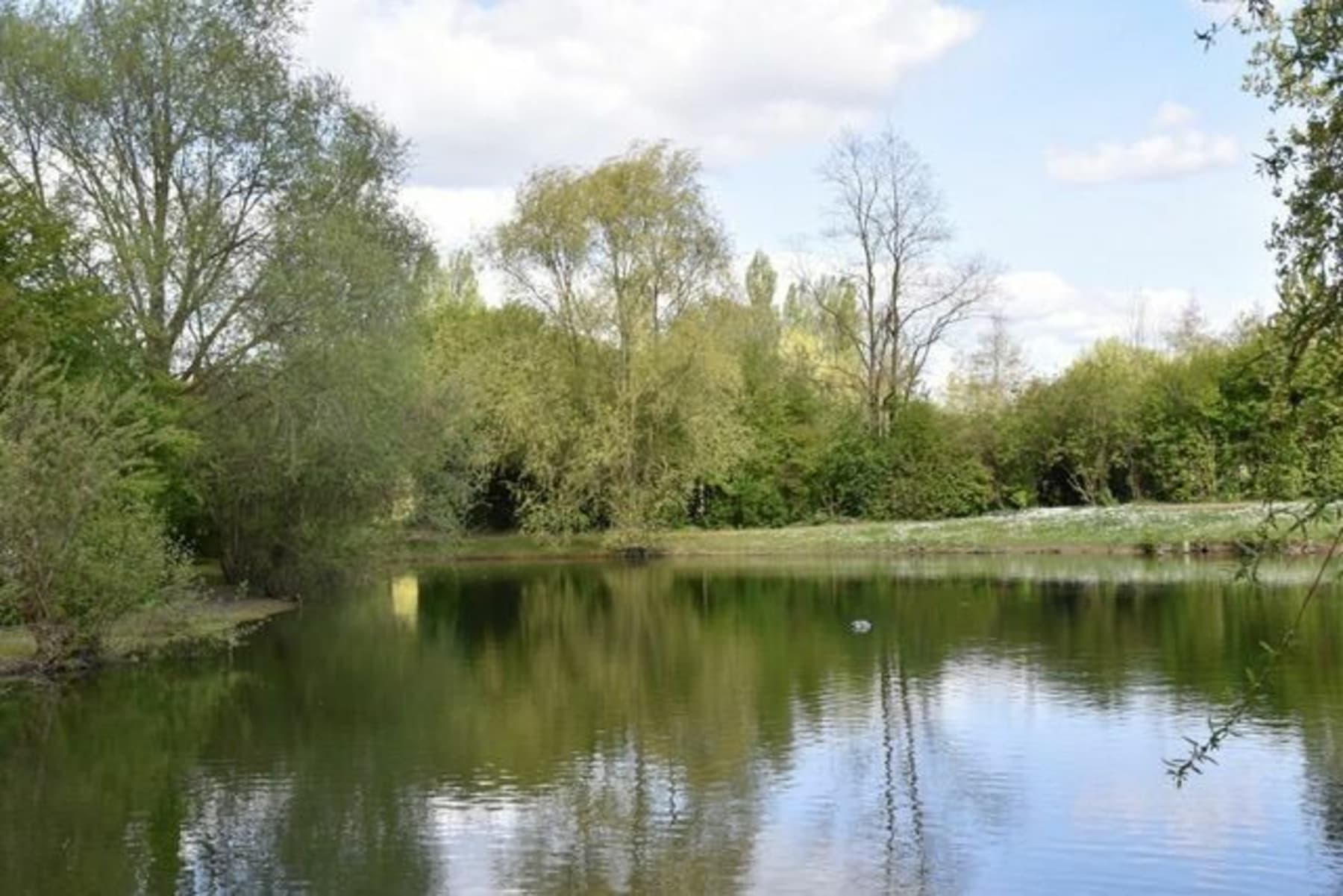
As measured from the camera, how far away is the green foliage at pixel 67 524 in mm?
20516

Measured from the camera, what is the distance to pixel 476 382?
1967 inches

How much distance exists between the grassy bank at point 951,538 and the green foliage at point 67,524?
19.5m

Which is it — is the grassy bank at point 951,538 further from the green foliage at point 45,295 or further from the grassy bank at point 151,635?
the grassy bank at point 151,635

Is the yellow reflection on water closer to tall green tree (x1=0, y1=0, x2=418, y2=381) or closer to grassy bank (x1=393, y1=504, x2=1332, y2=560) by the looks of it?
grassy bank (x1=393, y1=504, x2=1332, y2=560)

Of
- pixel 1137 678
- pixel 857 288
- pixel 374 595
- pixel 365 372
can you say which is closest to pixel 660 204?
pixel 857 288

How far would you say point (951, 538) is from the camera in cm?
4903

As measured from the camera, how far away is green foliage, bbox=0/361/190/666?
808 inches

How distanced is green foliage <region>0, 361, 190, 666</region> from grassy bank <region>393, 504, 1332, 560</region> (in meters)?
19.5

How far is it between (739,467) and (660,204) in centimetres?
1113

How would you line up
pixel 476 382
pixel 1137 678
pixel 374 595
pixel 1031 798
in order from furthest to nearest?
pixel 476 382, pixel 374 595, pixel 1137 678, pixel 1031 798

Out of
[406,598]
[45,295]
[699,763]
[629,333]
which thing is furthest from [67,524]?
[629,333]

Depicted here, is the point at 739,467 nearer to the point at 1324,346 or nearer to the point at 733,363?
the point at 733,363

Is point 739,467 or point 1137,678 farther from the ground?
point 739,467

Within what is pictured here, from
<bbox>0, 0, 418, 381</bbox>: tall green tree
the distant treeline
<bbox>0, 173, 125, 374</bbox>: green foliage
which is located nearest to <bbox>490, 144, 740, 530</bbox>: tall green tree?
the distant treeline
